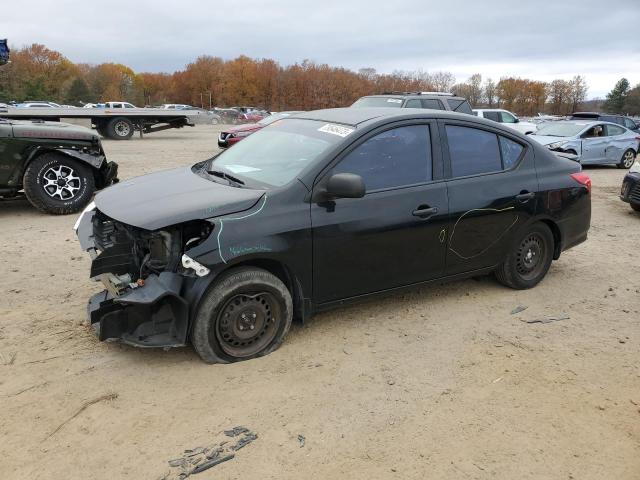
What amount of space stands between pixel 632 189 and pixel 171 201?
832 cm

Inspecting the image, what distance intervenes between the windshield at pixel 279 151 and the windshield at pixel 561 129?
42.8 feet

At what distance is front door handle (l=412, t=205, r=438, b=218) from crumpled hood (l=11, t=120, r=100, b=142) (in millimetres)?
5662

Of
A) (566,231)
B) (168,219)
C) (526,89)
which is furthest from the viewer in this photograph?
(526,89)

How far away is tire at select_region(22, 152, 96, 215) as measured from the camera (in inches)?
296

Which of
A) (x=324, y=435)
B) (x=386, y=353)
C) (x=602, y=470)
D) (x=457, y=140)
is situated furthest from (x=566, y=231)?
(x=324, y=435)

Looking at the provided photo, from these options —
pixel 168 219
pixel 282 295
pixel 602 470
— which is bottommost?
pixel 602 470

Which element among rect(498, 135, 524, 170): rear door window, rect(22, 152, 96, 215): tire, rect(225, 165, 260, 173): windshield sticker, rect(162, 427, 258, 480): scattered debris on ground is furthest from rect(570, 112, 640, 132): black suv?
rect(162, 427, 258, 480): scattered debris on ground

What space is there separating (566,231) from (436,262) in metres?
1.71

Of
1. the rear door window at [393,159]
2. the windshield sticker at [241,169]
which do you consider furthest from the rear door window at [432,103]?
the windshield sticker at [241,169]

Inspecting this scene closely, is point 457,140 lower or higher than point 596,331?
higher

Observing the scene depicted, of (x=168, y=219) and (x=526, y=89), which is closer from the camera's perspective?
(x=168, y=219)

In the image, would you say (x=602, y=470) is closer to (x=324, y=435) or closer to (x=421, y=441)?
(x=421, y=441)

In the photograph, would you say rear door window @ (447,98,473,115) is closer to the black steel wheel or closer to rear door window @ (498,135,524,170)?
rear door window @ (498,135,524,170)

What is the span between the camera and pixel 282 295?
3.71 meters
